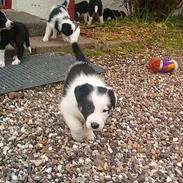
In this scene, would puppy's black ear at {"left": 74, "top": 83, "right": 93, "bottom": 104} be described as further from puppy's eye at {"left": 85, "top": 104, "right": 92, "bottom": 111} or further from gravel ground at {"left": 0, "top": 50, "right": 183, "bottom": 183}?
gravel ground at {"left": 0, "top": 50, "right": 183, "bottom": 183}

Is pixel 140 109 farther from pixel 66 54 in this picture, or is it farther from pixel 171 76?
pixel 66 54

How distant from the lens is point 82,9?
8.84m

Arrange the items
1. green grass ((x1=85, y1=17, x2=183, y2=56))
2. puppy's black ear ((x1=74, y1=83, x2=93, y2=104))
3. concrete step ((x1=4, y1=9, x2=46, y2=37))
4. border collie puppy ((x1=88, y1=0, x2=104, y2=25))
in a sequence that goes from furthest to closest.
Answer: border collie puppy ((x1=88, y1=0, x2=104, y2=25)) < green grass ((x1=85, y1=17, x2=183, y2=56)) < concrete step ((x1=4, y1=9, x2=46, y2=37)) < puppy's black ear ((x1=74, y1=83, x2=93, y2=104))

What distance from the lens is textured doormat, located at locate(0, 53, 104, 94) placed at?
5.11 m

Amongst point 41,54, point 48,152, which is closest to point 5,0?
point 41,54

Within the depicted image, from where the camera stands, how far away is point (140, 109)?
492 cm

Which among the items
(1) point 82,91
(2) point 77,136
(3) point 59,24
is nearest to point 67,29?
(3) point 59,24

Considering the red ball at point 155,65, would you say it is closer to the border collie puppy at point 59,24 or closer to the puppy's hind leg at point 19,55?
the border collie puppy at point 59,24

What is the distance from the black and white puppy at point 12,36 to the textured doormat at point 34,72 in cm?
12

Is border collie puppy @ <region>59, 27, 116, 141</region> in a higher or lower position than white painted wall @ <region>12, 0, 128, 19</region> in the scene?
higher

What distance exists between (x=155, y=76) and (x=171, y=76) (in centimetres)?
27

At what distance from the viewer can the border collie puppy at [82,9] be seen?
8.86 m

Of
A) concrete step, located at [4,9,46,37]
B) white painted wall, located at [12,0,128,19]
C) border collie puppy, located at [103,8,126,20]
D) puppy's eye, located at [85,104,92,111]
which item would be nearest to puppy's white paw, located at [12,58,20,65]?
concrete step, located at [4,9,46,37]

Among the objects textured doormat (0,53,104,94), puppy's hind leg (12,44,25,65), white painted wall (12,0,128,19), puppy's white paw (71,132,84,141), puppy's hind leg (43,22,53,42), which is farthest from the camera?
white painted wall (12,0,128,19)
